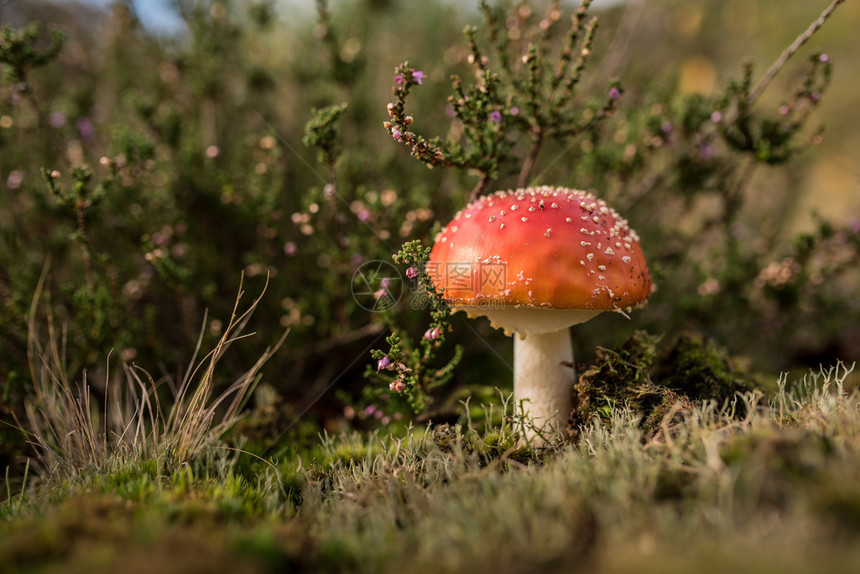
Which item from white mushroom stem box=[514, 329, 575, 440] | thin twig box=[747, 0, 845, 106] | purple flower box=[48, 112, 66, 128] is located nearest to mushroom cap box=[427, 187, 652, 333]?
white mushroom stem box=[514, 329, 575, 440]

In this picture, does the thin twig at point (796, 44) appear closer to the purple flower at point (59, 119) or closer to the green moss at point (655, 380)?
the green moss at point (655, 380)

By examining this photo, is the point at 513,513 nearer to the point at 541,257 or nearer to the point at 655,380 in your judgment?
the point at 541,257

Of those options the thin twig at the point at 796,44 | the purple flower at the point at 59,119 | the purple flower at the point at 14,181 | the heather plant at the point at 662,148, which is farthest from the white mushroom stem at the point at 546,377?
the purple flower at the point at 59,119

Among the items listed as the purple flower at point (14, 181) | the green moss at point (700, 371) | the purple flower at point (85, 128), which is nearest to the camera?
the green moss at point (700, 371)

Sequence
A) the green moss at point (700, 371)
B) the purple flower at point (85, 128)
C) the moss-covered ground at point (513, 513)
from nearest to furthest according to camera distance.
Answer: the moss-covered ground at point (513, 513), the green moss at point (700, 371), the purple flower at point (85, 128)

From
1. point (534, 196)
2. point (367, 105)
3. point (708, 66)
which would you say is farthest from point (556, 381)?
point (708, 66)

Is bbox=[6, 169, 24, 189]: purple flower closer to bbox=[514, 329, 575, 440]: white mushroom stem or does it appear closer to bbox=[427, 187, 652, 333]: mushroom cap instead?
bbox=[427, 187, 652, 333]: mushroom cap

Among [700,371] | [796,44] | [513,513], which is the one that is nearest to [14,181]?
[513,513]

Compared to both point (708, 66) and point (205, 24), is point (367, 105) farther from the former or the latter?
point (708, 66)
